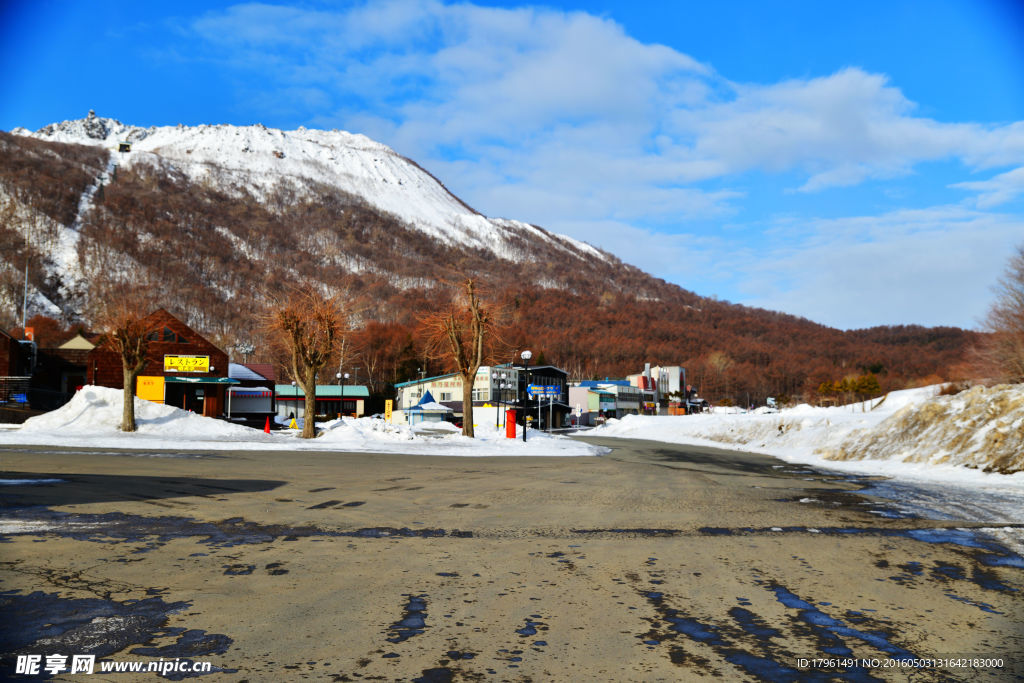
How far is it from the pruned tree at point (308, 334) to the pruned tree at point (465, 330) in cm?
500

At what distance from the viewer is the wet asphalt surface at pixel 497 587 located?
4.39 m

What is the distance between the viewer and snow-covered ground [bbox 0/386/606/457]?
24734 millimetres

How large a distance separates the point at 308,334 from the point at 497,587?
2783 centimetres

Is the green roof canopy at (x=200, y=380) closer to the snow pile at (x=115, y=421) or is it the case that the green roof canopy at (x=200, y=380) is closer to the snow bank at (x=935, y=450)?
the snow pile at (x=115, y=421)

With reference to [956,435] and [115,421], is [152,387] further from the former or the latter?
[956,435]

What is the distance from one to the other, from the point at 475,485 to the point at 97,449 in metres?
13.6

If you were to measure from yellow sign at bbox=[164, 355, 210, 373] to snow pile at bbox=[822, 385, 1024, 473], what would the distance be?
143 ft

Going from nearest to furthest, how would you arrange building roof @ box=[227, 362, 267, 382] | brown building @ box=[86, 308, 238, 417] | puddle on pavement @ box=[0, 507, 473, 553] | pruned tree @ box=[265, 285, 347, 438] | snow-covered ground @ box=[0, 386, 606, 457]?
puddle on pavement @ box=[0, 507, 473, 553], snow-covered ground @ box=[0, 386, 606, 457], pruned tree @ box=[265, 285, 347, 438], brown building @ box=[86, 308, 238, 417], building roof @ box=[227, 362, 267, 382]

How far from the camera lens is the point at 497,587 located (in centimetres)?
606

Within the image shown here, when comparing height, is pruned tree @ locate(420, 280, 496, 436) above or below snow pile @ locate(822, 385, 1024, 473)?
above

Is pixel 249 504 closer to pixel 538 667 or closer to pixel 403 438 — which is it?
pixel 538 667

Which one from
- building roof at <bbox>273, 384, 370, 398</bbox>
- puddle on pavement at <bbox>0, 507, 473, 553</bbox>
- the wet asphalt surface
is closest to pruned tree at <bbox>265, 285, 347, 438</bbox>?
the wet asphalt surface

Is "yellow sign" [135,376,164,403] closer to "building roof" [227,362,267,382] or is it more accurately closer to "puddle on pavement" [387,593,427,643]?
"building roof" [227,362,267,382]

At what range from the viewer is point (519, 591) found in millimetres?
5965
